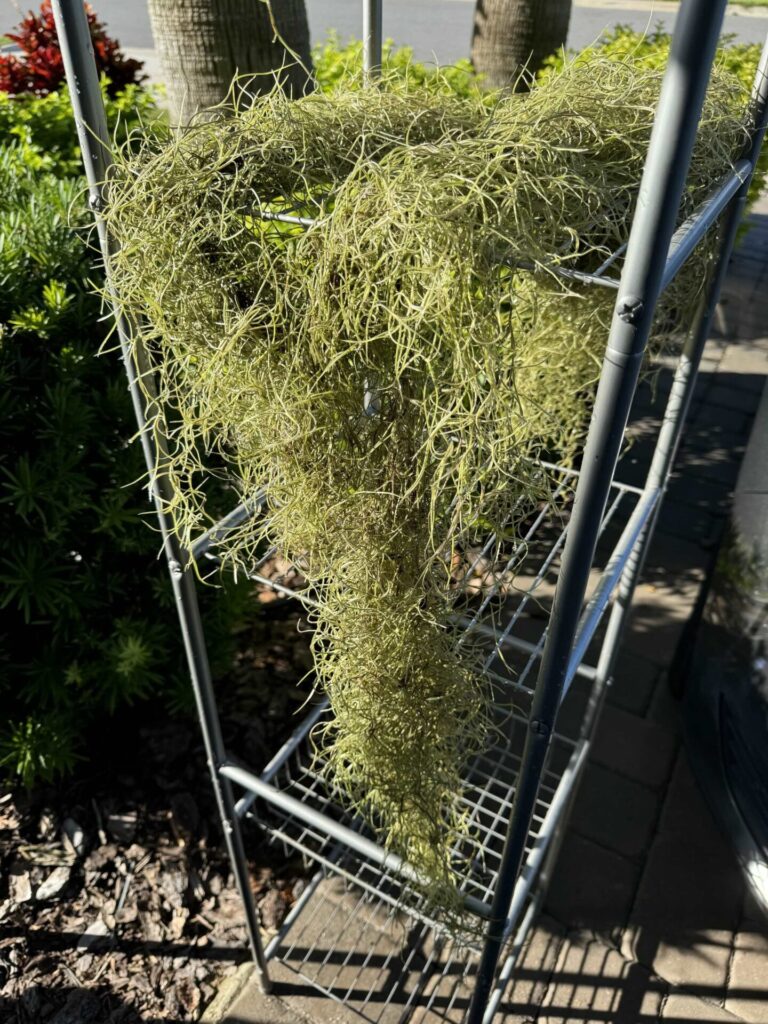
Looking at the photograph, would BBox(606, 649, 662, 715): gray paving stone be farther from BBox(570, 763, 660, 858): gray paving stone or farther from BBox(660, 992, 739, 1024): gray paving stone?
BBox(660, 992, 739, 1024): gray paving stone

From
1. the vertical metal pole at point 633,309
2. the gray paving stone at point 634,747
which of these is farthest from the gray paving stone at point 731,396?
the vertical metal pole at point 633,309

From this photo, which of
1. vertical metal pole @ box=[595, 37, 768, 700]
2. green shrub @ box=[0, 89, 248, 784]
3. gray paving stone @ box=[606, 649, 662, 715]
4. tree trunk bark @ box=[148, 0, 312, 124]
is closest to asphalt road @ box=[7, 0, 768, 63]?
tree trunk bark @ box=[148, 0, 312, 124]

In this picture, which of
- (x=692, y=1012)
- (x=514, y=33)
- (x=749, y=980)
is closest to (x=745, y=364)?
(x=514, y=33)

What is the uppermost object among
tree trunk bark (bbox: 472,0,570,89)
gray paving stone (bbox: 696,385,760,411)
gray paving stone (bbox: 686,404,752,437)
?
tree trunk bark (bbox: 472,0,570,89)

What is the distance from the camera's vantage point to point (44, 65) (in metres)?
3.54

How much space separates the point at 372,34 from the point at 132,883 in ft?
6.94

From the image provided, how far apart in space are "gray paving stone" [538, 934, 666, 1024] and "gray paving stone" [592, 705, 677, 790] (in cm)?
57

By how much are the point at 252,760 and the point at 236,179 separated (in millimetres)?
1879

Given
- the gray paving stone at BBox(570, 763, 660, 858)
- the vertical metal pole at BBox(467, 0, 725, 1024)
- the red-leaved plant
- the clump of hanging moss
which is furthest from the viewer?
the red-leaved plant

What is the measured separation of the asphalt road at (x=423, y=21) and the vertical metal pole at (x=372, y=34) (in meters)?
8.44

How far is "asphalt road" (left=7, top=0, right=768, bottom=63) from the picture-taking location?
9.79 metres

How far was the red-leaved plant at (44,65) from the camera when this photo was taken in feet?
11.5

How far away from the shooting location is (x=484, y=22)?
3857mm

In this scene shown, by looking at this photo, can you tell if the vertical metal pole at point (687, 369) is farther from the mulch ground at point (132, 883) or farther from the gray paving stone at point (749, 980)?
the mulch ground at point (132, 883)
